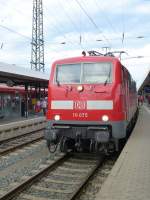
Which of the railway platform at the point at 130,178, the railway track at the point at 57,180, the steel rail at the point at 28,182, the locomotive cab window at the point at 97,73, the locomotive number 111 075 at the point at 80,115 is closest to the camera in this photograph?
the railway platform at the point at 130,178

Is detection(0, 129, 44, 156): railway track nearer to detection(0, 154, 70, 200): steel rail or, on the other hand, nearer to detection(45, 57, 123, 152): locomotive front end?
detection(45, 57, 123, 152): locomotive front end

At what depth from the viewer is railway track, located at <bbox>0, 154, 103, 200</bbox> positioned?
7773 mm

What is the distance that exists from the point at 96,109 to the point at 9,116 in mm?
18797

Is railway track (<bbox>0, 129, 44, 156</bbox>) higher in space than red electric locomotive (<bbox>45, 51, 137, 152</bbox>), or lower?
lower

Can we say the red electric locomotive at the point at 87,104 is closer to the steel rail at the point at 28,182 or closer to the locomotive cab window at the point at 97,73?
the locomotive cab window at the point at 97,73

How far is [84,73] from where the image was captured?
11688 mm

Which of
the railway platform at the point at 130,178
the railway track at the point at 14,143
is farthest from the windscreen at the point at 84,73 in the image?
the railway track at the point at 14,143

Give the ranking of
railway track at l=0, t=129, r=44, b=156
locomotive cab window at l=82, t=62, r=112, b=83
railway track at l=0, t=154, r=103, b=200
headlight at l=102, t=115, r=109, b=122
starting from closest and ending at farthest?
1. railway track at l=0, t=154, r=103, b=200
2. headlight at l=102, t=115, r=109, b=122
3. locomotive cab window at l=82, t=62, r=112, b=83
4. railway track at l=0, t=129, r=44, b=156

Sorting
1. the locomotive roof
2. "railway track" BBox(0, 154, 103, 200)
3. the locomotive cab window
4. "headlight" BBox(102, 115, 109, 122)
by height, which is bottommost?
"railway track" BBox(0, 154, 103, 200)

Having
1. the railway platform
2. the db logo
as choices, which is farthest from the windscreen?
the railway platform

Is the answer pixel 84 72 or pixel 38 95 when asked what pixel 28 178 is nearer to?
pixel 84 72

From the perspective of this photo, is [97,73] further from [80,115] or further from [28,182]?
[28,182]

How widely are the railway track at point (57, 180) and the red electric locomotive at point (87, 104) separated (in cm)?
48

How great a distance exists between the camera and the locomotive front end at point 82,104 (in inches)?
434
